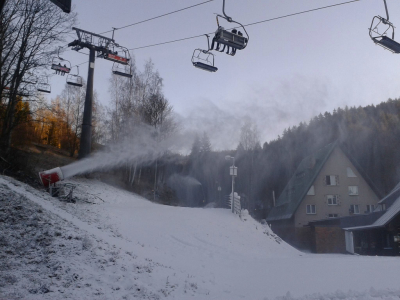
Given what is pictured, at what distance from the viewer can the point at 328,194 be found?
119 feet

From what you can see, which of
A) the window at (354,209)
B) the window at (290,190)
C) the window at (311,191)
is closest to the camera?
the window at (311,191)

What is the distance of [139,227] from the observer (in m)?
18.1

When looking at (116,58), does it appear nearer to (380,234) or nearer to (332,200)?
(380,234)

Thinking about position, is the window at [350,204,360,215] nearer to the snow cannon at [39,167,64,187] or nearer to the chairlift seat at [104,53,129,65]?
the chairlift seat at [104,53,129,65]

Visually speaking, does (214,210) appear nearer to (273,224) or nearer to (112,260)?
(112,260)

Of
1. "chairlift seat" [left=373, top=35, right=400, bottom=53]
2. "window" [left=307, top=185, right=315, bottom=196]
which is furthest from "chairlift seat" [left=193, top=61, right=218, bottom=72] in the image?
"window" [left=307, top=185, right=315, bottom=196]

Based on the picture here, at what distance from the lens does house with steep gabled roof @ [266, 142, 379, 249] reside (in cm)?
3547

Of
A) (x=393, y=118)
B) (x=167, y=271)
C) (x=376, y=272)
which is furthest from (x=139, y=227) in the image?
(x=393, y=118)

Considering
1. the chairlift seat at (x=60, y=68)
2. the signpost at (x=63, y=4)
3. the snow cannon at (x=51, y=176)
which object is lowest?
the snow cannon at (x=51, y=176)

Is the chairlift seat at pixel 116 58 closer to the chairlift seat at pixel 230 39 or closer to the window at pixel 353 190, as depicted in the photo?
the chairlift seat at pixel 230 39

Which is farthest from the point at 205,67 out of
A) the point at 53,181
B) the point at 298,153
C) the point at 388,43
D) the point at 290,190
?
the point at 298,153

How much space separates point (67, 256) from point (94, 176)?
2312cm

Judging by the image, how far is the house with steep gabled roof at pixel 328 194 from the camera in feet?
116

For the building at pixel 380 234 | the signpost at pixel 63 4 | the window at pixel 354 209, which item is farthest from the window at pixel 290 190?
the signpost at pixel 63 4
